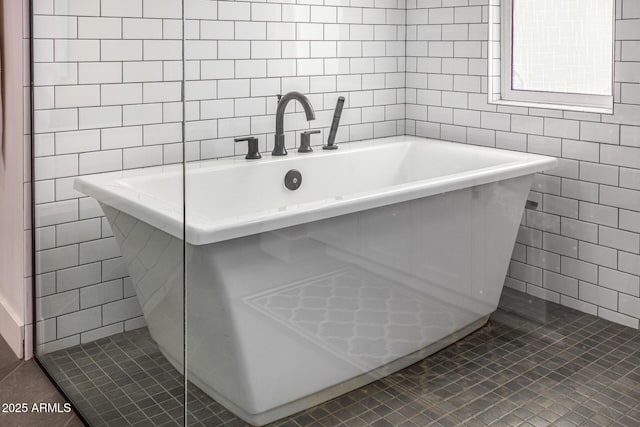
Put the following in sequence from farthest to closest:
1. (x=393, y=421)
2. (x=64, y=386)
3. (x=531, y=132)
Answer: (x=64, y=386)
(x=531, y=132)
(x=393, y=421)

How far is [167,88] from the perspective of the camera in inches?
70.4

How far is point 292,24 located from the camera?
1.86 meters

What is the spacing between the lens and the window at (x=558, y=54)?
205 centimetres

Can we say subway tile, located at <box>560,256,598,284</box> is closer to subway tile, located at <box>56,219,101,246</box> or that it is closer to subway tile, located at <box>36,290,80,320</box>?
subway tile, located at <box>56,219,101,246</box>

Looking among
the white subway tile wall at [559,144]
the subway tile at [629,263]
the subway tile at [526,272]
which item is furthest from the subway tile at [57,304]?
the subway tile at [629,263]

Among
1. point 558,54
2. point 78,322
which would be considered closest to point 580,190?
point 558,54

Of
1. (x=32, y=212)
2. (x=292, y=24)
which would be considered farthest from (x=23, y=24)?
(x=292, y=24)

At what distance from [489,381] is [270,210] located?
0.97 m

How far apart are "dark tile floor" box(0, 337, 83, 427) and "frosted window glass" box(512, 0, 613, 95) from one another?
2.12 meters

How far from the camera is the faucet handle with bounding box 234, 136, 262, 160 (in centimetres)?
185

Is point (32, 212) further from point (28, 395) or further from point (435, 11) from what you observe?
point (435, 11)

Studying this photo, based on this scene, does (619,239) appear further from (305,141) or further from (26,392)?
(26,392)

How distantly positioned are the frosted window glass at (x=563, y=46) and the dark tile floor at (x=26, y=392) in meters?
2.12

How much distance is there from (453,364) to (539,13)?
1.24m
